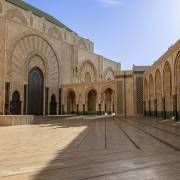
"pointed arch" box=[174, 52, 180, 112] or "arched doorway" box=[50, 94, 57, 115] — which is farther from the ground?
"pointed arch" box=[174, 52, 180, 112]

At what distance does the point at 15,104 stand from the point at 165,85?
10.2m

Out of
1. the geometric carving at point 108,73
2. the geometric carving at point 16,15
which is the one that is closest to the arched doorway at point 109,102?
the geometric carving at point 108,73

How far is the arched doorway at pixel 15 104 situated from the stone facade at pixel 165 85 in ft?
30.3

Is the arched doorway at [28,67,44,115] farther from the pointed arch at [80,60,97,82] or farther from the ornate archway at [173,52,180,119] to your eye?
the ornate archway at [173,52,180,119]

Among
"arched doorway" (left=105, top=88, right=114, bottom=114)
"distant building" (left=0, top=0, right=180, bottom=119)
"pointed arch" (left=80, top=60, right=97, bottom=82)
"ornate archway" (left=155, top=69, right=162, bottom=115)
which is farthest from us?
"arched doorway" (left=105, top=88, right=114, bottom=114)

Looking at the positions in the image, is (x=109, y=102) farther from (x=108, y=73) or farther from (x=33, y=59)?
(x=33, y=59)

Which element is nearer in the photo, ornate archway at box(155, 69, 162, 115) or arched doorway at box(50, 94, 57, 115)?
ornate archway at box(155, 69, 162, 115)

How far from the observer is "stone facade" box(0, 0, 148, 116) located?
18.1 meters

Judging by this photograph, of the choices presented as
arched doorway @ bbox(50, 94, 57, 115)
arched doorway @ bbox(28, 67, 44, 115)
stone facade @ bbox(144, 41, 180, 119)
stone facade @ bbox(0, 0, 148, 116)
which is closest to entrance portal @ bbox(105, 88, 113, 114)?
stone facade @ bbox(0, 0, 148, 116)

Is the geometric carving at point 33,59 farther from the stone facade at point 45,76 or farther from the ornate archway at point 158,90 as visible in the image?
the ornate archway at point 158,90

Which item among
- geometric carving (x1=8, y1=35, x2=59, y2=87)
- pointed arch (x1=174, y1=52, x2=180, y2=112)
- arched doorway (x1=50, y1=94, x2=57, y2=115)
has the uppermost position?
geometric carving (x1=8, y1=35, x2=59, y2=87)

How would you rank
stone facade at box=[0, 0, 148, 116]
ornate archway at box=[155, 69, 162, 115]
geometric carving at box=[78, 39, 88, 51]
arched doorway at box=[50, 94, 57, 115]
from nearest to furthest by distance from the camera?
ornate archway at box=[155, 69, 162, 115] → stone facade at box=[0, 0, 148, 116] → arched doorway at box=[50, 94, 57, 115] → geometric carving at box=[78, 39, 88, 51]

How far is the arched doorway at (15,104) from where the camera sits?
1835cm

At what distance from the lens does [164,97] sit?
562 inches
